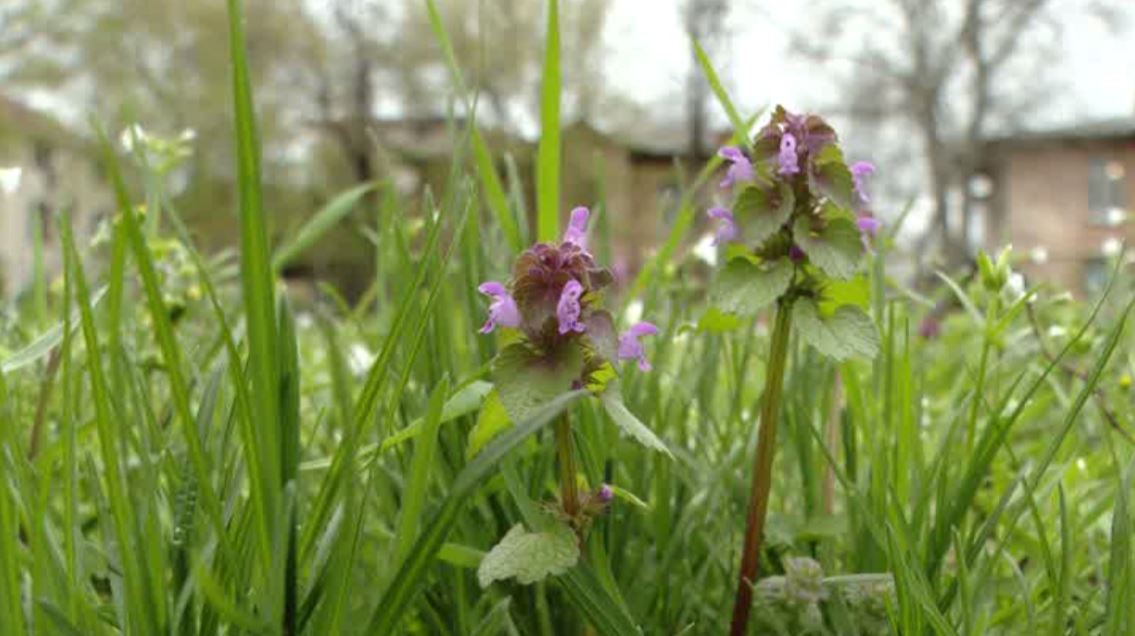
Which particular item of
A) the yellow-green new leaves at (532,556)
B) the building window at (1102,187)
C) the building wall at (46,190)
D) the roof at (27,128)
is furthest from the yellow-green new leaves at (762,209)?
the building window at (1102,187)

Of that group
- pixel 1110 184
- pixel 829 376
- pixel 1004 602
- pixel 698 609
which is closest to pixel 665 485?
pixel 698 609

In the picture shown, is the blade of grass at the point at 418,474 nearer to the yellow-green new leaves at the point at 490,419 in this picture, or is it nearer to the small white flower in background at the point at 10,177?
the yellow-green new leaves at the point at 490,419

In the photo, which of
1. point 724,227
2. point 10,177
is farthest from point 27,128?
point 724,227

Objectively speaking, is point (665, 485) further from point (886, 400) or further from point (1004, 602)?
point (1004, 602)

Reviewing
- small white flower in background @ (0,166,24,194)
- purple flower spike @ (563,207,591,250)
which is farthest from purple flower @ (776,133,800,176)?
small white flower in background @ (0,166,24,194)

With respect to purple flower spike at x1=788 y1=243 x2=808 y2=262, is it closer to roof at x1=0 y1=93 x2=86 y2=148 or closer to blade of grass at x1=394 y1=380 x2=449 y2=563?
blade of grass at x1=394 y1=380 x2=449 y2=563
